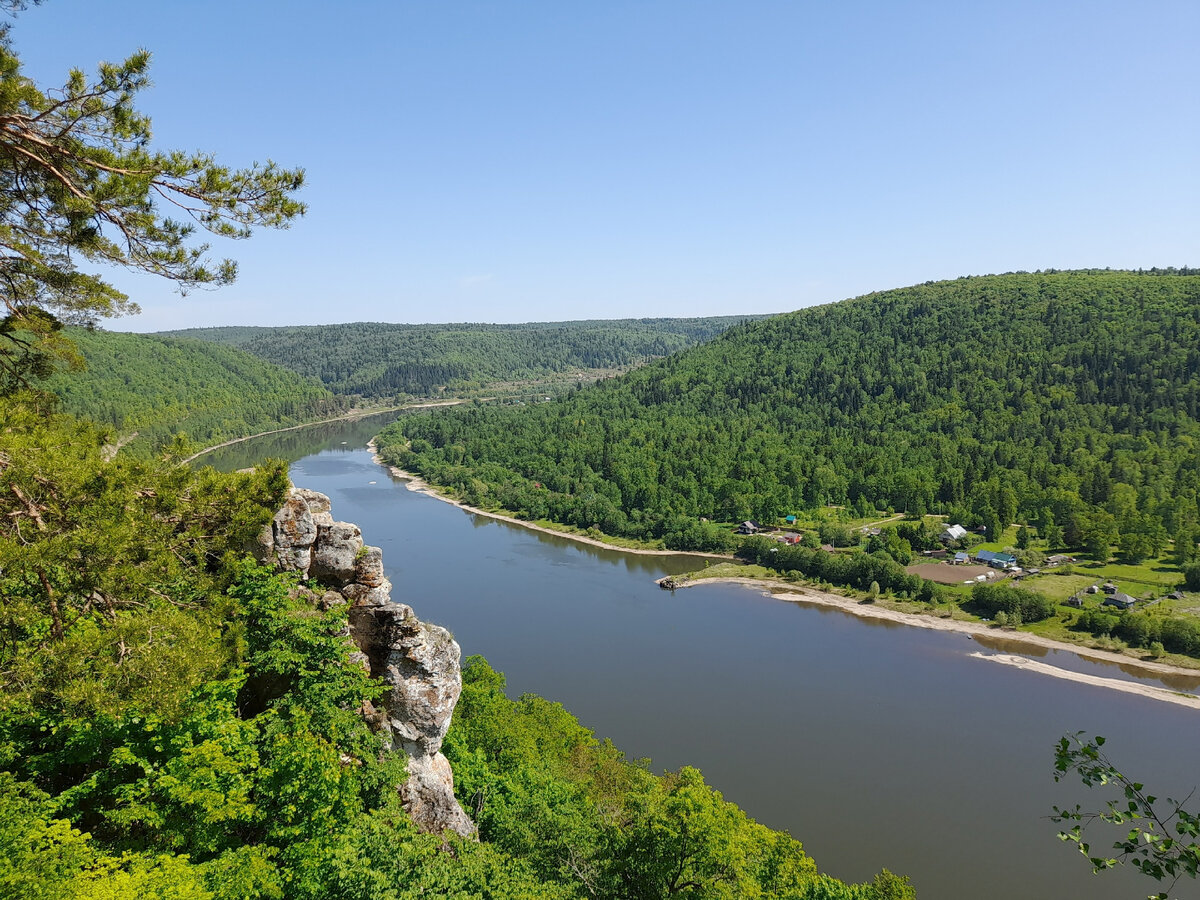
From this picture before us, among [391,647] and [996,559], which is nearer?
[391,647]

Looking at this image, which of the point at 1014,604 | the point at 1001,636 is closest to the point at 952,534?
the point at 1014,604

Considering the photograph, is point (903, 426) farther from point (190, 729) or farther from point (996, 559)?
point (190, 729)

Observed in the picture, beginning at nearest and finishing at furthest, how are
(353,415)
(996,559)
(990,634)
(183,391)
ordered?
(990,634)
(996,559)
(183,391)
(353,415)

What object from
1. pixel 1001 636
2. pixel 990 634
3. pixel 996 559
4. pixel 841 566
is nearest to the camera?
pixel 1001 636

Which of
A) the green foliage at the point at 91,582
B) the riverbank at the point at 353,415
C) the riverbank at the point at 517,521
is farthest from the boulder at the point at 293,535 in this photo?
the riverbank at the point at 353,415

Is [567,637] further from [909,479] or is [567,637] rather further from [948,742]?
[909,479]

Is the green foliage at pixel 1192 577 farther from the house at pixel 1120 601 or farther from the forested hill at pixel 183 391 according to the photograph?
the forested hill at pixel 183 391
